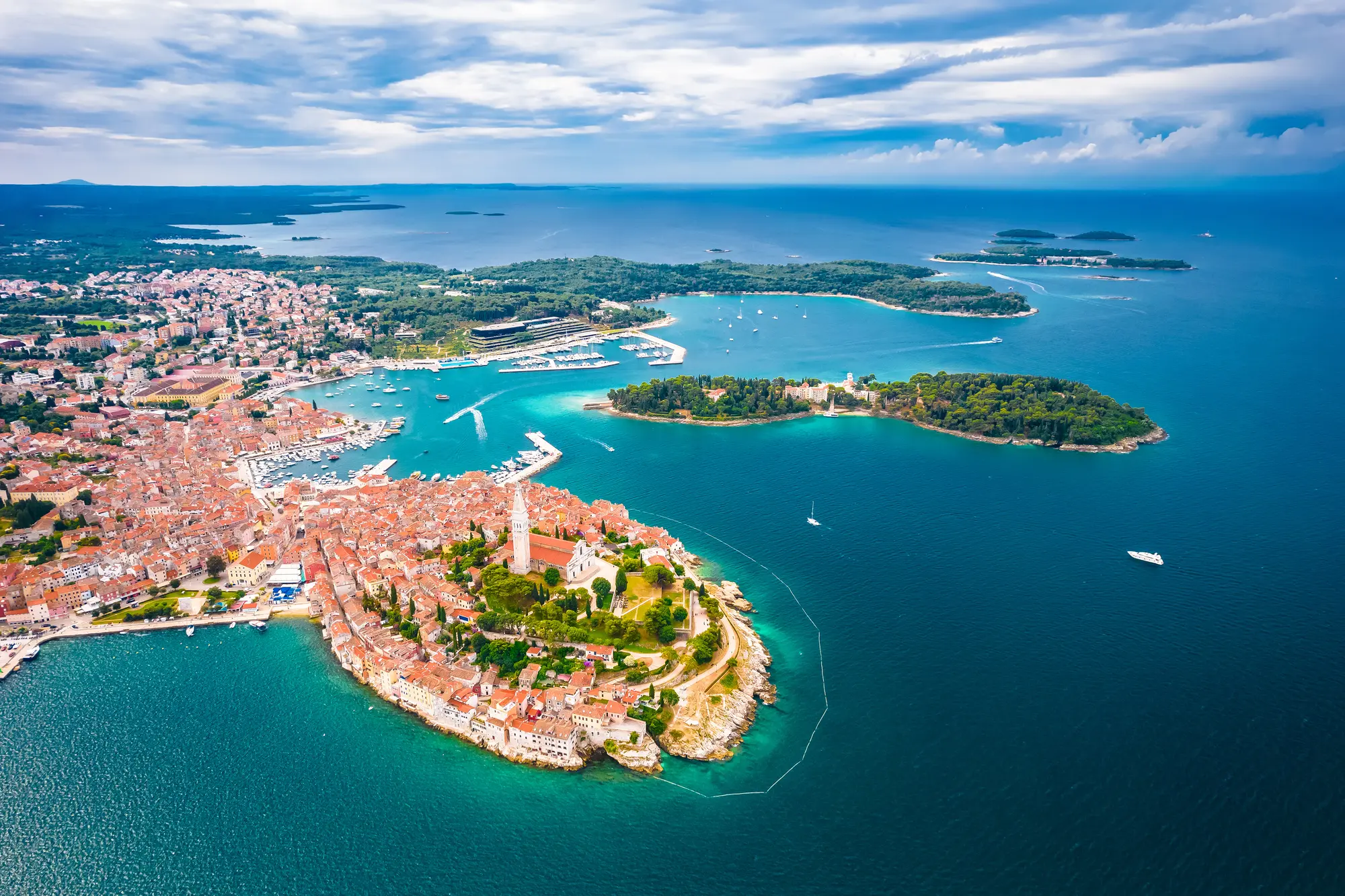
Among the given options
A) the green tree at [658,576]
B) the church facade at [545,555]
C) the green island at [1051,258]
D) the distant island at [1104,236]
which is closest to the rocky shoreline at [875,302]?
the green island at [1051,258]

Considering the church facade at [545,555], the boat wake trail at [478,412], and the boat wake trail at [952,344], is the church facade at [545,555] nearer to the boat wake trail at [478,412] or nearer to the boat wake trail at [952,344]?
the boat wake trail at [478,412]

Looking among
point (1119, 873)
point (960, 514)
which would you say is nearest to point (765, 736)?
point (1119, 873)

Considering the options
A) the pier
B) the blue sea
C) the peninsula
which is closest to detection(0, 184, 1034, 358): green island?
the pier

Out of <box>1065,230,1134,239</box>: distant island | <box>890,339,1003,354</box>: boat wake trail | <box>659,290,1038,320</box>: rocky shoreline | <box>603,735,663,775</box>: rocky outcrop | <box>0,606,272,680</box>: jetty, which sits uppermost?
<box>1065,230,1134,239</box>: distant island

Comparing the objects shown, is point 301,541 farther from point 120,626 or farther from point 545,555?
point 545,555

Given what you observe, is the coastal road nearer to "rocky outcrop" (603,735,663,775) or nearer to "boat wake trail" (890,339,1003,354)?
"rocky outcrop" (603,735,663,775)

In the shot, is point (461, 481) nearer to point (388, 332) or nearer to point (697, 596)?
point (697, 596)
